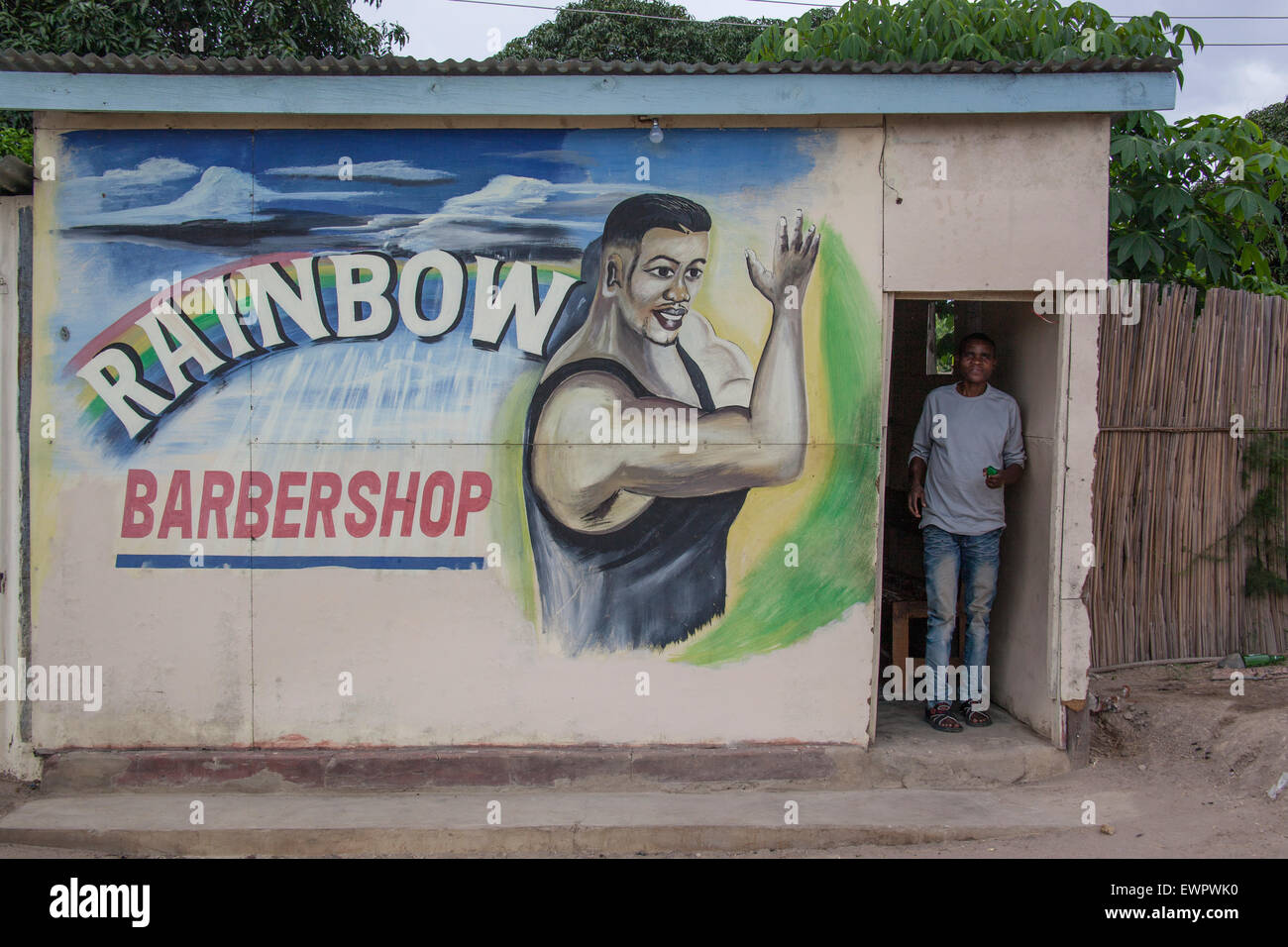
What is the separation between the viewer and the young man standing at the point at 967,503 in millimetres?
5516

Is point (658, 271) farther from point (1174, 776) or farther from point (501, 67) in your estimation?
point (1174, 776)

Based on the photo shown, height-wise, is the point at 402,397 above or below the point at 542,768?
above

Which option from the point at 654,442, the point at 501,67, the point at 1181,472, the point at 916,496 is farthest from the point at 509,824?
the point at 1181,472

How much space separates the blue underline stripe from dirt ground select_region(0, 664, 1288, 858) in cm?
133

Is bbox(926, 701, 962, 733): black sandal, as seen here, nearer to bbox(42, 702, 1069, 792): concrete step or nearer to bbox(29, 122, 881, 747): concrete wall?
bbox(42, 702, 1069, 792): concrete step

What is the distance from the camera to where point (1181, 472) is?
652 centimetres

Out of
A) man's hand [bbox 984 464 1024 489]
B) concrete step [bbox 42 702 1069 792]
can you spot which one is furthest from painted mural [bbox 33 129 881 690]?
man's hand [bbox 984 464 1024 489]

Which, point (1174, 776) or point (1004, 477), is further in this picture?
point (1004, 477)

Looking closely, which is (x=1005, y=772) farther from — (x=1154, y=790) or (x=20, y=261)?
(x=20, y=261)

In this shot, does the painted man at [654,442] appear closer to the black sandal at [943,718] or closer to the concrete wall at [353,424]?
the concrete wall at [353,424]

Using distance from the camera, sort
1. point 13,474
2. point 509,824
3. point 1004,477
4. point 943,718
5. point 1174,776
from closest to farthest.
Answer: point 509,824, point 13,474, point 1174,776, point 1004,477, point 943,718

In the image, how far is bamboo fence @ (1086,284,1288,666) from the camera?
6.38 metres

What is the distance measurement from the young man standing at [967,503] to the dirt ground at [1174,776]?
0.78m

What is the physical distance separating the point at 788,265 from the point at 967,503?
1.69 m
